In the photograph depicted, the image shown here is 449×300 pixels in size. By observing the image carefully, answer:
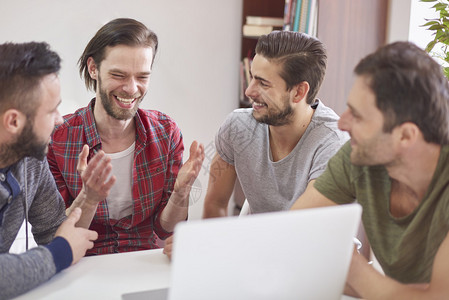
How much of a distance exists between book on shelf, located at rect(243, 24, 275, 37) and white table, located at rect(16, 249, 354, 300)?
226 centimetres

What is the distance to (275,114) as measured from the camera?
193 cm

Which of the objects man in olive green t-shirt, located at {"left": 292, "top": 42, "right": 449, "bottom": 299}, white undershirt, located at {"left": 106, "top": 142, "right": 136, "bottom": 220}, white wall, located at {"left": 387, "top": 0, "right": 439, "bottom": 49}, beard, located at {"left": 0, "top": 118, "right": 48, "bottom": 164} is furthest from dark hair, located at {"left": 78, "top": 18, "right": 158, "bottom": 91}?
white wall, located at {"left": 387, "top": 0, "right": 439, "bottom": 49}

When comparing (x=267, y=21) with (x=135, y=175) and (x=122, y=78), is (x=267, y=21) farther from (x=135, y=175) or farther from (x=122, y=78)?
(x=135, y=175)

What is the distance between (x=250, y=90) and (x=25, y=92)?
33.6 inches

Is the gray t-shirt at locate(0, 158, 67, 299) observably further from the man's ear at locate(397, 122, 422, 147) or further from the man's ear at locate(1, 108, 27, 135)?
the man's ear at locate(397, 122, 422, 147)

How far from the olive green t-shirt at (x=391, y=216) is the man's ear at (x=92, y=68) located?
37.9 inches

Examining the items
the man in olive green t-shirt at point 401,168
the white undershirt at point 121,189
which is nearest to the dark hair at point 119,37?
the white undershirt at point 121,189

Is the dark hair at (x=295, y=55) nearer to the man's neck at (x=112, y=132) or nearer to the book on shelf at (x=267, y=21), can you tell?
the man's neck at (x=112, y=132)

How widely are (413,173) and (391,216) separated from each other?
126 mm

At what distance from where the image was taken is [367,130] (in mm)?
1286

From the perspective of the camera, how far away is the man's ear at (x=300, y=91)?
1963mm

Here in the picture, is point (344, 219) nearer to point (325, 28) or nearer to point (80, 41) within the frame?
point (325, 28)

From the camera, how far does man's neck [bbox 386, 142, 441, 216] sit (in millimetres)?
1288

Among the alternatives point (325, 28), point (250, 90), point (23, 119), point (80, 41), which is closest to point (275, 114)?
point (250, 90)
